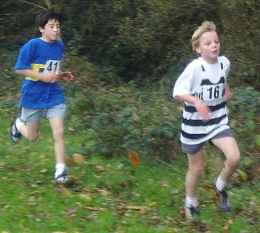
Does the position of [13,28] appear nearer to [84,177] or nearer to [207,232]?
[84,177]

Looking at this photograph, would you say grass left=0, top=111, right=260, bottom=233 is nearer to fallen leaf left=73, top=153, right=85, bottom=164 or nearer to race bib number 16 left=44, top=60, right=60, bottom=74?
fallen leaf left=73, top=153, right=85, bottom=164

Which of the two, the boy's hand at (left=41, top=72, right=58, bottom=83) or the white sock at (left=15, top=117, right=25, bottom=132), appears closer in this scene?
the boy's hand at (left=41, top=72, right=58, bottom=83)

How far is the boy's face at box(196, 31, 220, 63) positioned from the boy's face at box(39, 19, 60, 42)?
1798 mm

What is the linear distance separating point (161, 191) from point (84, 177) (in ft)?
3.15

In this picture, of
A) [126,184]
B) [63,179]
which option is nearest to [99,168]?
[126,184]

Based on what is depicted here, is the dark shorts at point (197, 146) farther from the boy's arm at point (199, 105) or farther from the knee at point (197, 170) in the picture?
the boy's arm at point (199, 105)

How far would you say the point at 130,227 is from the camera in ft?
23.4

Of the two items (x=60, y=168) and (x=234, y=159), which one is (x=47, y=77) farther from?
(x=234, y=159)

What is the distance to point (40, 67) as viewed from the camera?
8.14 metres

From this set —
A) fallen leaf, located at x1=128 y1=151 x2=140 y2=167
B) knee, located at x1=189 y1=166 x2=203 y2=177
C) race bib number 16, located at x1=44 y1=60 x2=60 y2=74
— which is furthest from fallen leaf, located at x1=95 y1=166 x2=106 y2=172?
knee, located at x1=189 y1=166 x2=203 y2=177

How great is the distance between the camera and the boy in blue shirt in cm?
800

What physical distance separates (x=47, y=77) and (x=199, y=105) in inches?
78.3

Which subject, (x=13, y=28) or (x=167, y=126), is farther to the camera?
(x=13, y=28)

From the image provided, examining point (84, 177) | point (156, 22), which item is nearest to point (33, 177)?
point (84, 177)
